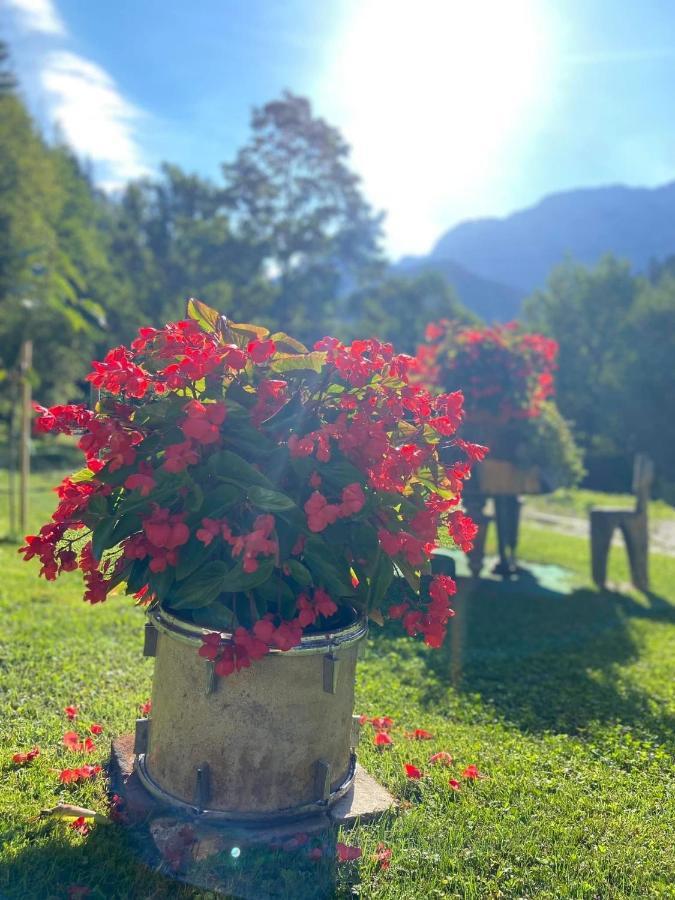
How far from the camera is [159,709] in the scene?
2.08 metres

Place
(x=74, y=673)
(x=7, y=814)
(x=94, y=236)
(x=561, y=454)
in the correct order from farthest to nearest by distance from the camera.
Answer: (x=94, y=236) < (x=561, y=454) < (x=74, y=673) < (x=7, y=814)

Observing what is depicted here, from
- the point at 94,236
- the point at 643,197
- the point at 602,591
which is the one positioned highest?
the point at 643,197

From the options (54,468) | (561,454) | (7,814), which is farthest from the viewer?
(54,468)

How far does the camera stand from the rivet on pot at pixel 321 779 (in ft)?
6.58

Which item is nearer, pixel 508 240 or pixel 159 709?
pixel 159 709

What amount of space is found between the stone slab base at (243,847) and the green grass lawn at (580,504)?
1198cm

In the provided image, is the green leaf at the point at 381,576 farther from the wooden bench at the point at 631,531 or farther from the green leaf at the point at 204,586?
the wooden bench at the point at 631,531

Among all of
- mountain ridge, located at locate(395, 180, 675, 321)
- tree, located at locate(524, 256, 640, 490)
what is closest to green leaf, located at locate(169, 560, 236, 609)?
tree, located at locate(524, 256, 640, 490)

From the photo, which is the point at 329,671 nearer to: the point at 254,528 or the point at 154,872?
the point at 254,528

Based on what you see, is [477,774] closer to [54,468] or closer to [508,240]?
[54,468]

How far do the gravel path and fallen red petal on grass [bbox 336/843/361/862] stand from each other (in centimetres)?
859

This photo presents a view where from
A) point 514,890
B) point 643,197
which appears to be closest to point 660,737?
point 514,890

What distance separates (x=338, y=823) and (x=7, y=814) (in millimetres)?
915

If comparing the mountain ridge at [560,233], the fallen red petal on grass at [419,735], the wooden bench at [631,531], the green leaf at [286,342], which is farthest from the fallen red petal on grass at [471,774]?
the mountain ridge at [560,233]
